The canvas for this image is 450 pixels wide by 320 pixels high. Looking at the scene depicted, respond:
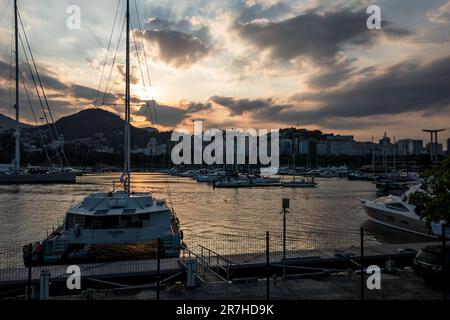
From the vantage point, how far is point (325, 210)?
A: 176 ft

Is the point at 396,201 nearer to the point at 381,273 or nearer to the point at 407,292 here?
the point at 381,273

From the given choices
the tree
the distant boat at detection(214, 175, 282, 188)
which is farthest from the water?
the distant boat at detection(214, 175, 282, 188)

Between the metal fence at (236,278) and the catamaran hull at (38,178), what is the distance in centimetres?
9389

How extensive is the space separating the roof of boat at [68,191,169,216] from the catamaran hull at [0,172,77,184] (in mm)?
96874

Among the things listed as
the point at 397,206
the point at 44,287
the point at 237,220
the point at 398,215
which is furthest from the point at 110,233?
the point at 397,206

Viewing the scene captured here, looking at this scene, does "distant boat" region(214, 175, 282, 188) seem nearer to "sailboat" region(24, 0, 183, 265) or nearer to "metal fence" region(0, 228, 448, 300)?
"sailboat" region(24, 0, 183, 265)

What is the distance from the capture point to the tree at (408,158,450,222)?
13.9m

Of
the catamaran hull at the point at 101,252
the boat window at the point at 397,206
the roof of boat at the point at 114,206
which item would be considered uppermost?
the roof of boat at the point at 114,206

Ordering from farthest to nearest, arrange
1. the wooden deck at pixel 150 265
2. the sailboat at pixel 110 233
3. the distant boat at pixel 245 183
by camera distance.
Answer: the distant boat at pixel 245 183
the sailboat at pixel 110 233
the wooden deck at pixel 150 265

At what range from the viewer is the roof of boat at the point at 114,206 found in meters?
23.8

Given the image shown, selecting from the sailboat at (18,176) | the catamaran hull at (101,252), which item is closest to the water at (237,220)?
the catamaran hull at (101,252)

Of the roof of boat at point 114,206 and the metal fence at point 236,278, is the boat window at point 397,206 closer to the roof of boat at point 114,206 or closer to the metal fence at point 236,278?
the metal fence at point 236,278
